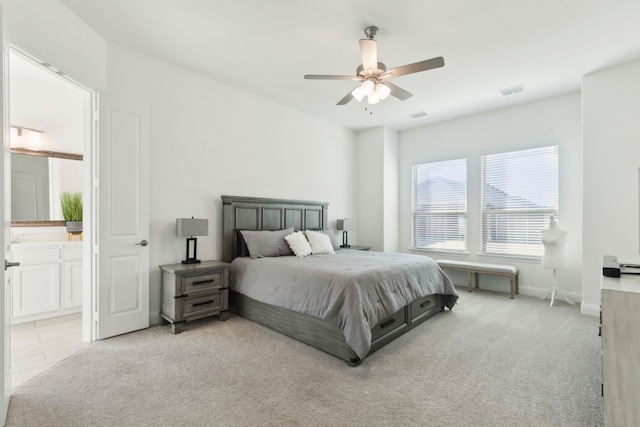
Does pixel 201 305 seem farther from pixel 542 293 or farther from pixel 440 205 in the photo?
pixel 542 293

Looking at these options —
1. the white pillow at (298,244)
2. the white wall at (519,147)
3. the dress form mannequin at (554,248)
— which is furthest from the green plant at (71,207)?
the dress form mannequin at (554,248)

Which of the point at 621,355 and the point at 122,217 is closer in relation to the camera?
the point at 621,355

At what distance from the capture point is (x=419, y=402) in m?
2.06

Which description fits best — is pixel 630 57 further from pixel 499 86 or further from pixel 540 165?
pixel 540 165

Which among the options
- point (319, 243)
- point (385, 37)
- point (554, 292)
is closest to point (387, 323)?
point (319, 243)

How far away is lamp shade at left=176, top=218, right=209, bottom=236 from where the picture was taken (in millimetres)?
3533

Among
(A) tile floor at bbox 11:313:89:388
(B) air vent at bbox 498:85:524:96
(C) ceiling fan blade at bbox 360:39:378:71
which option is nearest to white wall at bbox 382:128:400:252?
(B) air vent at bbox 498:85:524:96

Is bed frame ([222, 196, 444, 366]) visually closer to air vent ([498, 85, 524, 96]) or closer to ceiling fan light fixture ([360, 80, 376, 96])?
ceiling fan light fixture ([360, 80, 376, 96])

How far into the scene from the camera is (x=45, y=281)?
379 centimetres

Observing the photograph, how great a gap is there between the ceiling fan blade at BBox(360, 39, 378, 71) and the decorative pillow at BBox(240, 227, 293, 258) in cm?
248

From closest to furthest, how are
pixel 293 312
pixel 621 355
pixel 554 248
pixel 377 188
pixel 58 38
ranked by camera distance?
pixel 621 355 → pixel 58 38 → pixel 293 312 → pixel 554 248 → pixel 377 188

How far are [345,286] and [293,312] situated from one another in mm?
733

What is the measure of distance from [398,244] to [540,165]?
287cm

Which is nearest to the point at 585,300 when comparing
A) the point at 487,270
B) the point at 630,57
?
the point at 487,270
